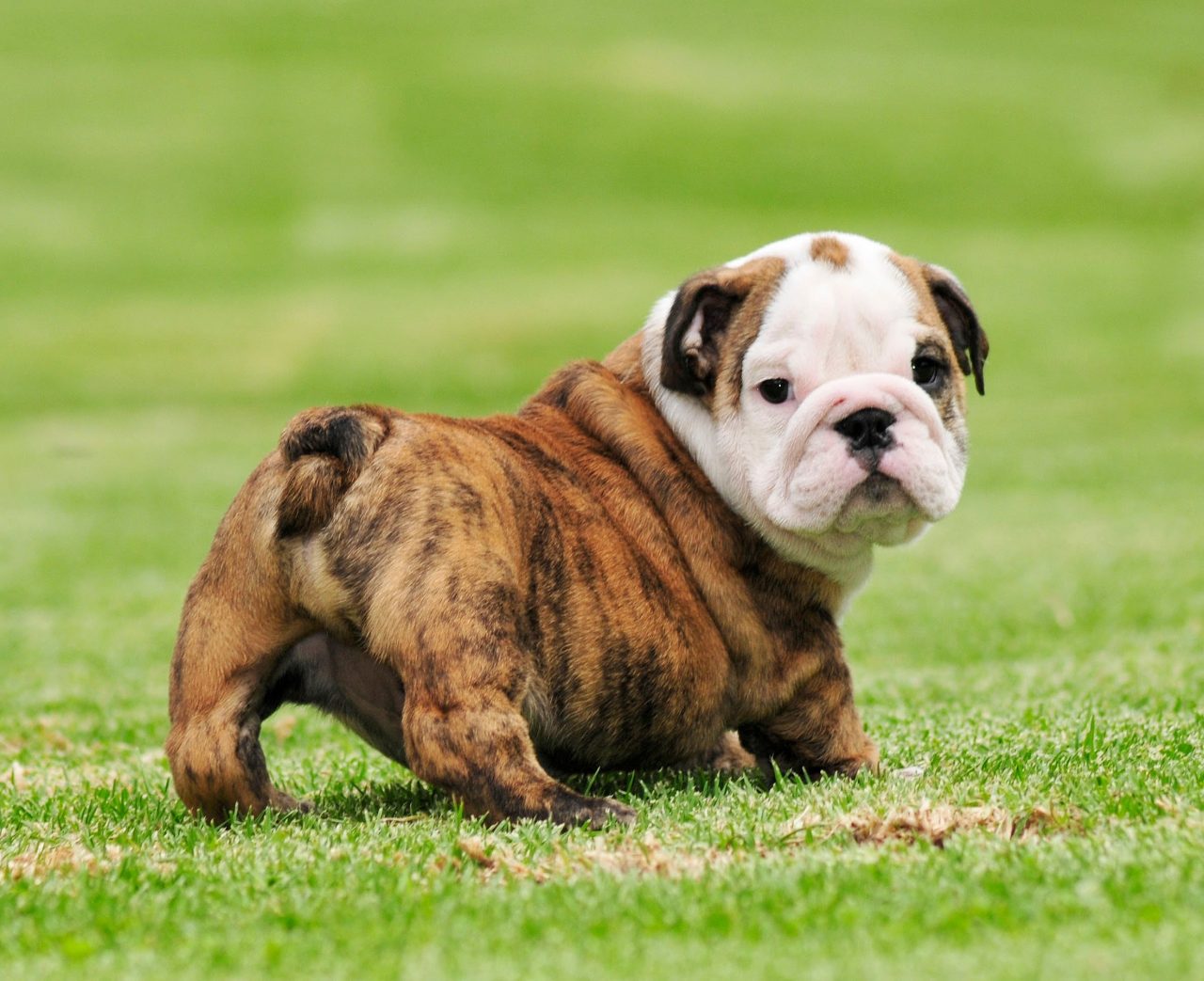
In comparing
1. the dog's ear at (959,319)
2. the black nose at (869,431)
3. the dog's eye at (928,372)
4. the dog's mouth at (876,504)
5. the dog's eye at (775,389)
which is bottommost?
the dog's mouth at (876,504)

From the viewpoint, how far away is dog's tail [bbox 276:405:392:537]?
13.3 ft

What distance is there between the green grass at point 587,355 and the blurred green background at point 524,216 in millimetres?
102

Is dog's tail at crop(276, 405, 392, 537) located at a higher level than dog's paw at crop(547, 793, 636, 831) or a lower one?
higher

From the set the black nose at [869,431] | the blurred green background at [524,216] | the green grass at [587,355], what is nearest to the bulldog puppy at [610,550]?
the black nose at [869,431]

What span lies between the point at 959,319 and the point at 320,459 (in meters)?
2.04

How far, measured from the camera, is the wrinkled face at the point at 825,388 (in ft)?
14.2

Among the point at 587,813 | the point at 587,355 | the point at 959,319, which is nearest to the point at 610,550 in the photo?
the point at 587,813

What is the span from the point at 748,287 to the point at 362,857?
2.01 metres

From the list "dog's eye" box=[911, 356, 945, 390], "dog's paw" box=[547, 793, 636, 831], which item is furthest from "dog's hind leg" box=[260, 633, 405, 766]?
"dog's eye" box=[911, 356, 945, 390]

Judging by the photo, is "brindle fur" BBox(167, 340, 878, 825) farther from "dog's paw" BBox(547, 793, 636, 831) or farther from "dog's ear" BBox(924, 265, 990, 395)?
"dog's ear" BBox(924, 265, 990, 395)

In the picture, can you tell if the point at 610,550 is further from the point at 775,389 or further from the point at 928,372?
the point at 928,372

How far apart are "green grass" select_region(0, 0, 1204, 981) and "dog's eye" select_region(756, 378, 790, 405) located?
1069mm

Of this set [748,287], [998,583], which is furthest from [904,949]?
[998,583]

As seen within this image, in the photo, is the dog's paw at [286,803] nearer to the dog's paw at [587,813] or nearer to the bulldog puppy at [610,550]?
the bulldog puppy at [610,550]
